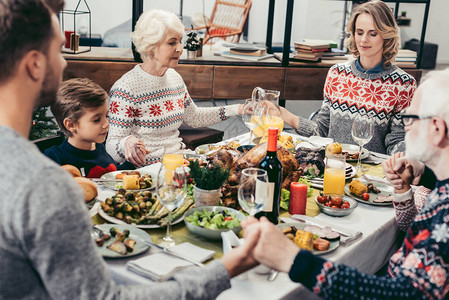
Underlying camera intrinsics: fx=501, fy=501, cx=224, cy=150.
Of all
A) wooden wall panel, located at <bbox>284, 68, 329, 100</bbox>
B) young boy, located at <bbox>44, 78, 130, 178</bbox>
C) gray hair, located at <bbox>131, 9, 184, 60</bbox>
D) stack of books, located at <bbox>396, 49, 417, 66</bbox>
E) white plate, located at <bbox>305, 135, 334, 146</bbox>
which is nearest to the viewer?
young boy, located at <bbox>44, 78, 130, 178</bbox>

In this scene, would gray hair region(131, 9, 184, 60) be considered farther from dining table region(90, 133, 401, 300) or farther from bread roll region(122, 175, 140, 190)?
bread roll region(122, 175, 140, 190)

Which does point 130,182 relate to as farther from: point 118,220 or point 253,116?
point 253,116

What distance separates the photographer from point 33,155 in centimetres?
91

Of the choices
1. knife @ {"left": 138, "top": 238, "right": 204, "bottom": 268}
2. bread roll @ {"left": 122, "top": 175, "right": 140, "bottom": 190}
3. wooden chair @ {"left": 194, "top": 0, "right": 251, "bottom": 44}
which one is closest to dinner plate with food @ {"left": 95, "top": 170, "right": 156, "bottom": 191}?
bread roll @ {"left": 122, "top": 175, "right": 140, "bottom": 190}

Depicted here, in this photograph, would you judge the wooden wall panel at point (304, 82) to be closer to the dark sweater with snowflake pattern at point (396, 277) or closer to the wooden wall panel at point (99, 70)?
the wooden wall panel at point (99, 70)

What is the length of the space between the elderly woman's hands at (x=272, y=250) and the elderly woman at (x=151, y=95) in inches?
55.6

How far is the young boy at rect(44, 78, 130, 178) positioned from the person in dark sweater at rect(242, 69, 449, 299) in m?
1.18

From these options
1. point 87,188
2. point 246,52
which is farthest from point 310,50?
point 87,188

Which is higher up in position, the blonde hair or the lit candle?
the blonde hair

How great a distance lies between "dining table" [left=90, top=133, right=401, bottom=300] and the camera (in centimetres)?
124

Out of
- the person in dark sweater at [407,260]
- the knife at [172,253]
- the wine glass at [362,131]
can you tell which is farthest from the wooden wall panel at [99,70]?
the person in dark sweater at [407,260]

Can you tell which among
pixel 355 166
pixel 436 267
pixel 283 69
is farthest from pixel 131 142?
pixel 283 69

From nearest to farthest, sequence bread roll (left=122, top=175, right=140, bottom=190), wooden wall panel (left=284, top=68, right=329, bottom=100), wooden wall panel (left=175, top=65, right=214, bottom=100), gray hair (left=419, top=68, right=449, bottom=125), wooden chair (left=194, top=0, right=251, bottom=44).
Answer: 1. gray hair (left=419, top=68, right=449, bottom=125)
2. bread roll (left=122, top=175, right=140, bottom=190)
3. wooden wall panel (left=175, top=65, right=214, bottom=100)
4. wooden wall panel (left=284, top=68, right=329, bottom=100)
5. wooden chair (left=194, top=0, right=251, bottom=44)

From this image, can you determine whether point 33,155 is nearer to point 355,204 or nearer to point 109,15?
point 355,204
